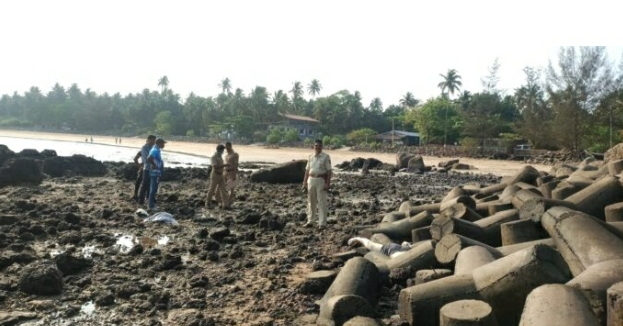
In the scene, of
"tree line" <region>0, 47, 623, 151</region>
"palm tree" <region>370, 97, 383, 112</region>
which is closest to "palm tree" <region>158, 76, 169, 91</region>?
"tree line" <region>0, 47, 623, 151</region>

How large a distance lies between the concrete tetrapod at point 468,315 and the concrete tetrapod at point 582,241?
1.62 m

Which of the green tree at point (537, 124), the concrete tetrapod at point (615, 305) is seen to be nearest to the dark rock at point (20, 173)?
the concrete tetrapod at point (615, 305)

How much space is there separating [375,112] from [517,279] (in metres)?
89.2

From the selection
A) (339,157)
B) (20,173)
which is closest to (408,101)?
(339,157)

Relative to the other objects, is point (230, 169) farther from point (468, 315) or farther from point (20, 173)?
point (468, 315)

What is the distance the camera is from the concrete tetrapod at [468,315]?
4.22 m

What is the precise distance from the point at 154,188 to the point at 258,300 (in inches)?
337

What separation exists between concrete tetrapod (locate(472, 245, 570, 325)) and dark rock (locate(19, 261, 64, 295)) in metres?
5.27

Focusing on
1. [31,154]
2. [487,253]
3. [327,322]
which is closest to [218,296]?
[327,322]

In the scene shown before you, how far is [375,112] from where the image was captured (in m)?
93.1

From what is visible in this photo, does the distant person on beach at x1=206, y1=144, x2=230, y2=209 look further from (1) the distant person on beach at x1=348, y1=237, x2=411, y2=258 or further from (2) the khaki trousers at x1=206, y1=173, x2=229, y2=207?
(1) the distant person on beach at x1=348, y1=237, x2=411, y2=258

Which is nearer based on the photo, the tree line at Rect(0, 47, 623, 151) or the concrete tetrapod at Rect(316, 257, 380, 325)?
the concrete tetrapod at Rect(316, 257, 380, 325)

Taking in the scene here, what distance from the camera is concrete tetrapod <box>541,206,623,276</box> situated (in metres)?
5.39

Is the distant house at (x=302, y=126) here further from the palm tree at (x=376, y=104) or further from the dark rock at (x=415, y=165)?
the dark rock at (x=415, y=165)
